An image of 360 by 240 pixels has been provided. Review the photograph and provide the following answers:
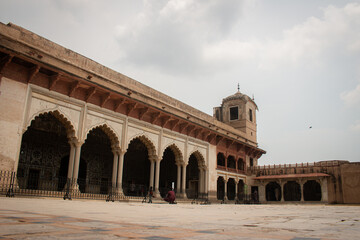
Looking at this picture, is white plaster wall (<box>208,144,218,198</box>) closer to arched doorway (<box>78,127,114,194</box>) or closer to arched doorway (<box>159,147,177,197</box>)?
arched doorway (<box>159,147,177,197</box>)

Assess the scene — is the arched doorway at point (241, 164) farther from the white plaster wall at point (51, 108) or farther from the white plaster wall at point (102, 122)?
the white plaster wall at point (51, 108)

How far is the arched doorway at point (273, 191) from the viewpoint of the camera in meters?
29.1

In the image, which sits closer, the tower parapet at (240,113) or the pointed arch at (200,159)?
the pointed arch at (200,159)

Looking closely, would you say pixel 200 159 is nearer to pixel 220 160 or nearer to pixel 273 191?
pixel 220 160

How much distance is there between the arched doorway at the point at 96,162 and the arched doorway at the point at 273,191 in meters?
16.2

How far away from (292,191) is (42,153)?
866 inches

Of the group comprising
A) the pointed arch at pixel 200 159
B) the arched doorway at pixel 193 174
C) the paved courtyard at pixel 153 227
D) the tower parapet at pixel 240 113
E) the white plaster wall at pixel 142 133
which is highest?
the tower parapet at pixel 240 113

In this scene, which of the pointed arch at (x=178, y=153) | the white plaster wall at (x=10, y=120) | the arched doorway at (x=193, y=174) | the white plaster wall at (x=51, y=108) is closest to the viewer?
the white plaster wall at (x=10, y=120)

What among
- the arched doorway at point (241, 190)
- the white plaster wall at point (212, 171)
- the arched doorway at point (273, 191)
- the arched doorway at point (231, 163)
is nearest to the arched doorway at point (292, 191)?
the arched doorway at point (273, 191)

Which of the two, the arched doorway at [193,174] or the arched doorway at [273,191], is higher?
the arched doorway at [193,174]

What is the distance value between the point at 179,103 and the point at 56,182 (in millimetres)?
9246

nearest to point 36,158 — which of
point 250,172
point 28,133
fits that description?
point 28,133

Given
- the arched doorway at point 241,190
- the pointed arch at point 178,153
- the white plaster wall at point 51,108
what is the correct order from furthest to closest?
the arched doorway at point 241,190, the pointed arch at point 178,153, the white plaster wall at point 51,108

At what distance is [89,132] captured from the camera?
60.4 feet
